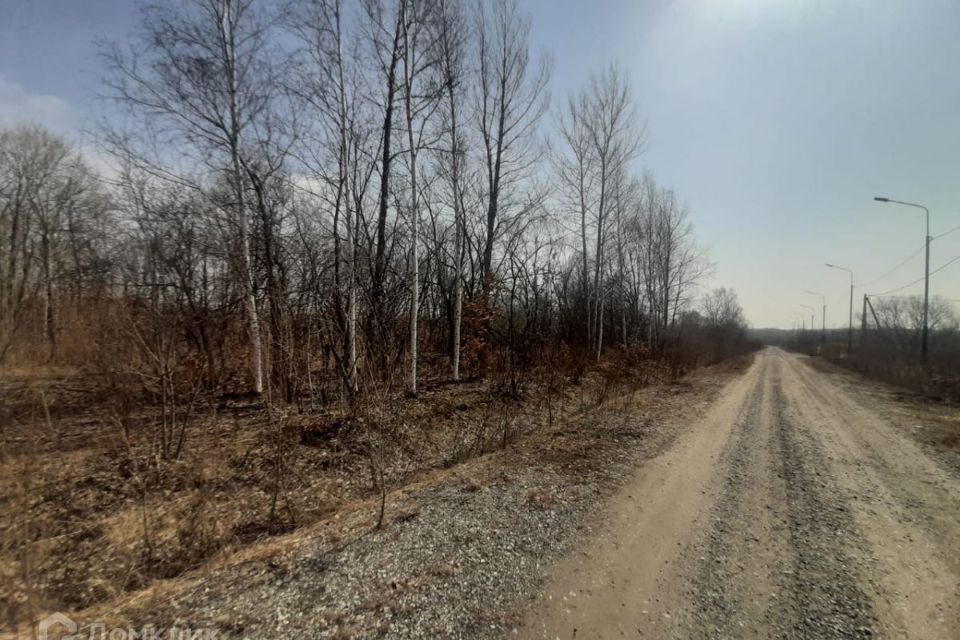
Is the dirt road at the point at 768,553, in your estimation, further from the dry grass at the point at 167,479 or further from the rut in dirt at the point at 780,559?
the dry grass at the point at 167,479

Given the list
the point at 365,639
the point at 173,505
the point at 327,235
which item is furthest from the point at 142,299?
the point at 365,639

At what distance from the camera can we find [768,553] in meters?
3.59

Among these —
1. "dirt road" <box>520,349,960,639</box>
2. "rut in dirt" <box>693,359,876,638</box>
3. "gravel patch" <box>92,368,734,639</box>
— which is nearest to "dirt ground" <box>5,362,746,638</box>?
"gravel patch" <box>92,368,734,639</box>

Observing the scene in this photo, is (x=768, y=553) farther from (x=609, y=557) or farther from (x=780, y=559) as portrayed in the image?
Answer: (x=609, y=557)

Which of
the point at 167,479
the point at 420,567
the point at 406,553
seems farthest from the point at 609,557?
the point at 167,479

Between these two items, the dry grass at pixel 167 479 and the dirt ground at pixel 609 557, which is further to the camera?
the dry grass at pixel 167 479

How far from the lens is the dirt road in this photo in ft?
8.91

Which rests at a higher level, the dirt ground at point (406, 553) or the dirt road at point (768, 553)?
the dirt road at point (768, 553)

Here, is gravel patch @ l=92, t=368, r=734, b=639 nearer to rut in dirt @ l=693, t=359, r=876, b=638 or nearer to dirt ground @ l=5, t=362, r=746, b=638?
dirt ground @ l=5, t=362, r=746, b=638

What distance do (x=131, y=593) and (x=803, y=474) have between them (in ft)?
26.1

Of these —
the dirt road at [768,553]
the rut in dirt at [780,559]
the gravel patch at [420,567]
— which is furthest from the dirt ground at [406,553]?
the rut in dirt at [780,559]

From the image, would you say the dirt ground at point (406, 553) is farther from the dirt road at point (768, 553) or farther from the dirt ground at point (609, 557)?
the dirt road at point (768, 553)

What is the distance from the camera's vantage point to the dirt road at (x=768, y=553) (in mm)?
2715

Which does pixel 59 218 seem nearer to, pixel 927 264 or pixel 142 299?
pixel 142 299
